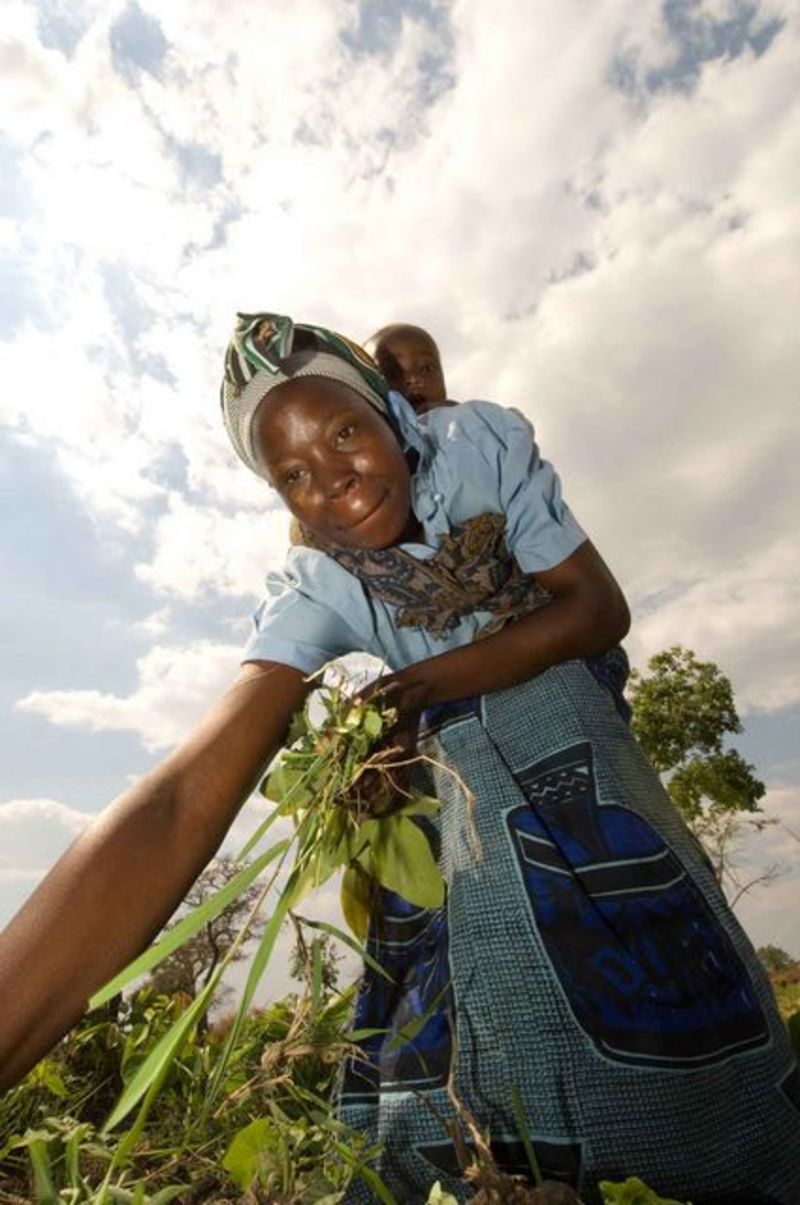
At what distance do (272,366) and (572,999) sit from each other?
151 centimetres

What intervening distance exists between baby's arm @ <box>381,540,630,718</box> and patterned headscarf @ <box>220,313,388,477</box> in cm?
69

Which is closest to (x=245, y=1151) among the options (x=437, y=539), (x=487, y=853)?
(x=487, y=853)

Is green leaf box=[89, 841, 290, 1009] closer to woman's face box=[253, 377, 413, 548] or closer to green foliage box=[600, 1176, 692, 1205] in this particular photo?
green foliage box=[600, 1176, 692, 1205]

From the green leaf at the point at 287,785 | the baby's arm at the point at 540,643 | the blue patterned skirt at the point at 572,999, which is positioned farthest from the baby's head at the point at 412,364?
the green leaf at the point at 287,785

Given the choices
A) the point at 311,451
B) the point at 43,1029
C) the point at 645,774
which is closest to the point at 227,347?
the point at 311,451

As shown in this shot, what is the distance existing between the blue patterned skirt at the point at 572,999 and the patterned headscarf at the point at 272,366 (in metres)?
0.91

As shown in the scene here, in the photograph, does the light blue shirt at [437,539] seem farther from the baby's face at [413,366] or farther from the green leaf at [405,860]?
the baby's face at [413,366]

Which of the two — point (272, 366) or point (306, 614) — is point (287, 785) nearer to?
point (306, 614)

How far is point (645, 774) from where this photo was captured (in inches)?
66.7

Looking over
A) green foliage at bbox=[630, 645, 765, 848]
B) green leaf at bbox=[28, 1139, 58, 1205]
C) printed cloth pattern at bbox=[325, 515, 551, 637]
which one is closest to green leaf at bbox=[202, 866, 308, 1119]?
green leaf at bbox=[28, 1139, 58, 1205]

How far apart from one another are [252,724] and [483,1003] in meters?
0.69

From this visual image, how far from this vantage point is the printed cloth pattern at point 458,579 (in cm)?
194

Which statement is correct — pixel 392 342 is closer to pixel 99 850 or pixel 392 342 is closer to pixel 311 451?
pixel 311 451

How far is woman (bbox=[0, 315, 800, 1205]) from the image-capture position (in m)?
1.26
